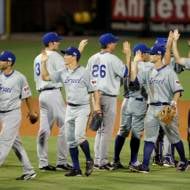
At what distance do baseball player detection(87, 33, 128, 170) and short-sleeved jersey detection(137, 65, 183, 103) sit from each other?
52 cm

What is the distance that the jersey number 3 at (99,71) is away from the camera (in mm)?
10484

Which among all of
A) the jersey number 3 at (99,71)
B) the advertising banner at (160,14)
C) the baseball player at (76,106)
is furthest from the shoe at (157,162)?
the advertising banner at (160,14)

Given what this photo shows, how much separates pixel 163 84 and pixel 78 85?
44.7 inches

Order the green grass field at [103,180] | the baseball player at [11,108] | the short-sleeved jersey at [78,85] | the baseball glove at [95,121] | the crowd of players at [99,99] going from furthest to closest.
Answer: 1. the baseball glove at [95,121]
2. the short-sleeved jersey at [78,85]
3. the crowd of players at [99,99]
4. the baseball player at [11,108]
5. the green grass field at [103,180]

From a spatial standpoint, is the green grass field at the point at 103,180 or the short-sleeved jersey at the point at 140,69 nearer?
the green grass field at the point at 103,180

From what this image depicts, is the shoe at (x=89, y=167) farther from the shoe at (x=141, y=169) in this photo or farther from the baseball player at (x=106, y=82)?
the shoe at (x=141, y=169)

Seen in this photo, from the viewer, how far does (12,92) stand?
32.0ft

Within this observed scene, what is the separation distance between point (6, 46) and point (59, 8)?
321 inches

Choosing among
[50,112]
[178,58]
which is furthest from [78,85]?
[178,58]

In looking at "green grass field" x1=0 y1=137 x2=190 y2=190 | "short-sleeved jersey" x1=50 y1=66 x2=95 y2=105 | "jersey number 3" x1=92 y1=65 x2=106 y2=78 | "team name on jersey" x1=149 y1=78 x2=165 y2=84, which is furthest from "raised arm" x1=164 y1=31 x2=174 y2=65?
"green grass field" x1=0 y1=137 x2=190 y2=190

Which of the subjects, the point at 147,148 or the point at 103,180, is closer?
the point at 103,180

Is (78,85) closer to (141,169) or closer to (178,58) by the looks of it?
(178,58)

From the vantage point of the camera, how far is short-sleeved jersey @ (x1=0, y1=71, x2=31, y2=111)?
9758mm

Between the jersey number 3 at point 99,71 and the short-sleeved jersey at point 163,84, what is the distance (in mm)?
684
